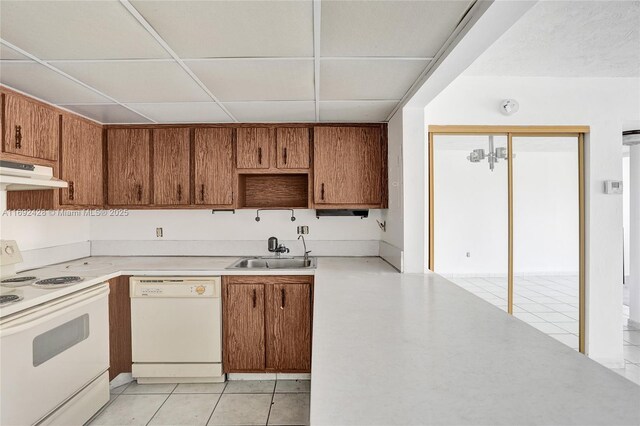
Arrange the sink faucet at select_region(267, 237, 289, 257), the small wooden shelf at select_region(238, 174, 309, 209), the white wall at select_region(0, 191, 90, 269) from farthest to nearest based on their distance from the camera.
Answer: the small wooden shelf at select_region(238, 174, 309, 209)
the sink faucet at select_region(267, 237, 289, 257)
the white wall at select_region(0, 191, 90, 269)

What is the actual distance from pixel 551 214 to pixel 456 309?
78.6 inches

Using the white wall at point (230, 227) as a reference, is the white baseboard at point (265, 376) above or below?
A: below

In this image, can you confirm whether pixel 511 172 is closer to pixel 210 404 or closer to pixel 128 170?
pixel 210 404

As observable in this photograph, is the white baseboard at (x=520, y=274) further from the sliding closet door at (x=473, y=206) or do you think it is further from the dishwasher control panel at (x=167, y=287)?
the dishwasher control panel at (x=167, y=287)

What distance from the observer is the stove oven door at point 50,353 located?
165 centimetres

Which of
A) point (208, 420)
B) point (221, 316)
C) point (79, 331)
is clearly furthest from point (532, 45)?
point (79, 331)

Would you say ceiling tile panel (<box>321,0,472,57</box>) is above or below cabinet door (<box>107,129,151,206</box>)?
above

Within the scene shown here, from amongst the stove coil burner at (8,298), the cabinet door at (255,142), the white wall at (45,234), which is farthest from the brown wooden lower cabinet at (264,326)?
the white wall at (45,234)

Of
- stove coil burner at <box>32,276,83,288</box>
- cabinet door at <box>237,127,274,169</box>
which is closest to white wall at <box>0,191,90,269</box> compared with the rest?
stove coil burner at <box>32,276,83,288</box>

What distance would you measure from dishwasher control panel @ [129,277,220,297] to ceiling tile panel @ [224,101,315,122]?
146 cm

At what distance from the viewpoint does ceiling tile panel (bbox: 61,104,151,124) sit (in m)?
2.64

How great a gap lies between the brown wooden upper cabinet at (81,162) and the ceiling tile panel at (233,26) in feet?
5.33

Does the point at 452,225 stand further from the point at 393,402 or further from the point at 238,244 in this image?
the point at 393,402

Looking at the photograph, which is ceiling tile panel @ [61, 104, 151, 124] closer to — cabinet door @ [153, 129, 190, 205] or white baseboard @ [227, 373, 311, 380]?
cabinet door @ [153, 129, 190, 205]
